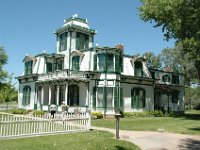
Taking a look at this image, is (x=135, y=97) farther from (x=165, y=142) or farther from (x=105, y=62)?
(x=165, y=142)

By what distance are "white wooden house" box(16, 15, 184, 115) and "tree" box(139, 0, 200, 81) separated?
5.74 meters

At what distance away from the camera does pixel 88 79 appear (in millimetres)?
31828

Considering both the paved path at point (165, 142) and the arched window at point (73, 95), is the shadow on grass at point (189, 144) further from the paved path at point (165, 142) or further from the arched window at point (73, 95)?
the arched window at point (73, 95)

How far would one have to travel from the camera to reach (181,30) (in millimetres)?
28438

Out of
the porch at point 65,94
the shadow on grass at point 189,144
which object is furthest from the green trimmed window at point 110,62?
the shadow on grass at point 189,144

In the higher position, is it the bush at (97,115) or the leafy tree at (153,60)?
the leafy tree at (153,60)

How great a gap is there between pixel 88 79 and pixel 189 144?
19.3 m

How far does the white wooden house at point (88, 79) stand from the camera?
→ 32125 millimetres

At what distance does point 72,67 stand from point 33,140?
2239 centimetres

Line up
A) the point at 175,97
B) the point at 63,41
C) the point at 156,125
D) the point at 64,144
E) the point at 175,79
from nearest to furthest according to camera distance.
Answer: the point at 64,144
the point at 156,125
the point at 63,41
the point at 175,97
the point at 175,79

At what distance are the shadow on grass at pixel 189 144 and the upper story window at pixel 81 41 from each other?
24.3 meters

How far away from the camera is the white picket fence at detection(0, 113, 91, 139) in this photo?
13445 mm

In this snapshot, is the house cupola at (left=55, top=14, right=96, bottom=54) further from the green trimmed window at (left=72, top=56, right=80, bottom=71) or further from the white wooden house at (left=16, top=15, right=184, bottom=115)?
the green trimmed window at (left=72, top=56, right=80, bottom=71)

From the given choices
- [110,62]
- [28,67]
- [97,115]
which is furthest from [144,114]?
[28,67]
